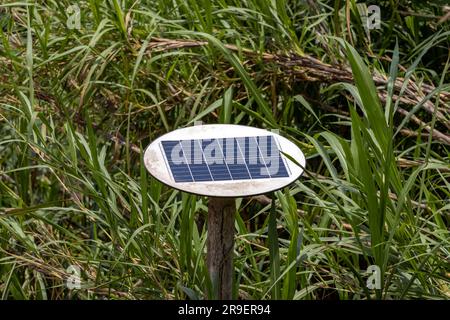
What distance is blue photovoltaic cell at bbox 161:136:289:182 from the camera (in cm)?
234

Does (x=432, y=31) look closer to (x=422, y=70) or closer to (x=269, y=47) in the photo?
(x=422, y=70)

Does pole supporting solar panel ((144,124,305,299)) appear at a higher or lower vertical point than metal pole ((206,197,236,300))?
higher

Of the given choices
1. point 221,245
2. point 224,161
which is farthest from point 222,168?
point 221,245

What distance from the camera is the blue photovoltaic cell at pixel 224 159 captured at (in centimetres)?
234

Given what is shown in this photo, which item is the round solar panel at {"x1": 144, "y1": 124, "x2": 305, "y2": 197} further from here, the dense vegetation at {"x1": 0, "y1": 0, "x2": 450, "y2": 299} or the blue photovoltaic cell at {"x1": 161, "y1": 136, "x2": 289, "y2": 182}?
the dense vegetation at {"x1": 0, "y1": 0, "x2": 450, "y2": 299}

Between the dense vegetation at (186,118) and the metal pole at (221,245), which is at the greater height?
the dense vegetation at (186,118)

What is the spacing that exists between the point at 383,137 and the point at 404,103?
83 cm

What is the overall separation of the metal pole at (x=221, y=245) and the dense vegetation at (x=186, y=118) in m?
0.25

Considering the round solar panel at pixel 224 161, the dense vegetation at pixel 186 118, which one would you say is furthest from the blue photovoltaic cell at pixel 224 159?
the dense vegetation at pixel 186 118

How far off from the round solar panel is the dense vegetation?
267mm

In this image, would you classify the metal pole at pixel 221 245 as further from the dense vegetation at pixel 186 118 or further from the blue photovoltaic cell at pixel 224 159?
the dense vegetation at pixel 186 118

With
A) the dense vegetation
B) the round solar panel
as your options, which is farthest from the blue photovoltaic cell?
the dense vegetation

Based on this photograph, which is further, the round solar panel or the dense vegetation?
the dense vegetation
